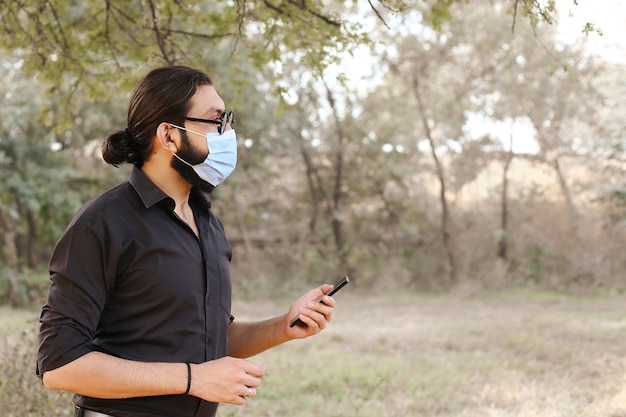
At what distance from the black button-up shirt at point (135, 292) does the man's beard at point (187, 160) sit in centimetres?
15

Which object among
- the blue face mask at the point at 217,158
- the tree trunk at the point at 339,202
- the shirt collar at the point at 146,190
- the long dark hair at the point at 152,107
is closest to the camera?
the shirt collar at the point at 146,190

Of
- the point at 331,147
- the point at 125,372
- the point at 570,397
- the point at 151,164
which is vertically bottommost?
the point at 570,397

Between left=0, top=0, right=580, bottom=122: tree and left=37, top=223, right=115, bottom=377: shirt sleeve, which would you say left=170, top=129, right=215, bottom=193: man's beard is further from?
left=0, top=0, right=580, bottom=122: tree

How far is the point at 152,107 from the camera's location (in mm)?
2201

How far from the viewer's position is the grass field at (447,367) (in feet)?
18.1

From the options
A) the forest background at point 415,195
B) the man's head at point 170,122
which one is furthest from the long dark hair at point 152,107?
the forest background at point 415,195

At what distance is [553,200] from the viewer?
1614 cm

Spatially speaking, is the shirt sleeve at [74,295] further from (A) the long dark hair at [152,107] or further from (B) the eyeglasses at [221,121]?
(B) the eyeglasses at [221,121]

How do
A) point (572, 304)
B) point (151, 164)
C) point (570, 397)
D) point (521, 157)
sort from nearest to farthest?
point (151, 164)
point (570, 397)
point (572, 304)
point (521, 157)

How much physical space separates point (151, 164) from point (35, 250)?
13.2 m

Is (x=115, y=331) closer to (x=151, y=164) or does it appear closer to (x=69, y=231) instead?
(x=69, y=231)

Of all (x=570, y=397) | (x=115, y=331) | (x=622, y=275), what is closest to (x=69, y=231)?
(x=115, y=331)

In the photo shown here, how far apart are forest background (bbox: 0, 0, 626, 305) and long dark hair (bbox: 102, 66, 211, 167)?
1003cm

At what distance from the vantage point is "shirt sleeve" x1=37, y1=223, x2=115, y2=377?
1779 millimetres
